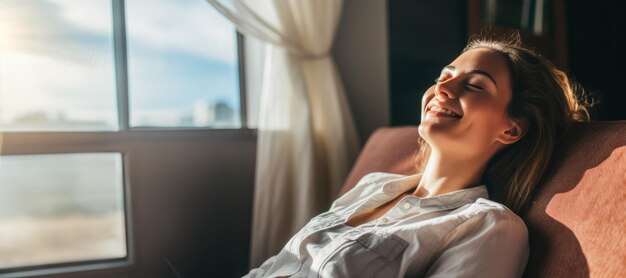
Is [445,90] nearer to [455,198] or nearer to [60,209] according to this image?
[455,198]

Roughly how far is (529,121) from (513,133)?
4cm

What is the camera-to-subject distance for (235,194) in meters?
2.11

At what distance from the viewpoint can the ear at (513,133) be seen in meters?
1.17

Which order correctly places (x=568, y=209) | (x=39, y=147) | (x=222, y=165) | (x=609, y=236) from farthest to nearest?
(x=222, y=165) → (x=39, y=147) → (x=568, y=209) → (x=609, y=236)

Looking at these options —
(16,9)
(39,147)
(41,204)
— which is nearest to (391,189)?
(39,147)

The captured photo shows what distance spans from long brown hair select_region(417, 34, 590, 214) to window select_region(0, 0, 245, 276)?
1.17 meters

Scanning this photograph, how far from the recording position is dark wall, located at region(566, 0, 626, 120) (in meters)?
2.94

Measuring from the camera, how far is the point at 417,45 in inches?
88.7

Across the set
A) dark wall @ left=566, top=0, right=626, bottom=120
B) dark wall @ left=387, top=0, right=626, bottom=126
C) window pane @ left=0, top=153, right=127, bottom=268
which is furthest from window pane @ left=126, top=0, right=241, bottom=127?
dark wall @ left=566, top=0, right=626, bottom=120

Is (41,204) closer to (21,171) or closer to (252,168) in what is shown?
(21,171)

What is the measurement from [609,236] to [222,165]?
57.7 inches

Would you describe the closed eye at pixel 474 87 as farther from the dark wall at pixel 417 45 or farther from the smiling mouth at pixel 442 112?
the dark wall at pixel 417 45

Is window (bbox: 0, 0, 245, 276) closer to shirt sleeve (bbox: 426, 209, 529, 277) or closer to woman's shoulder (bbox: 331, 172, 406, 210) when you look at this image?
woman's shoulder (bbox: 331, 172, 406, 210)

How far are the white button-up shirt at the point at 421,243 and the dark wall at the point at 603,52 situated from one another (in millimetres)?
2194
